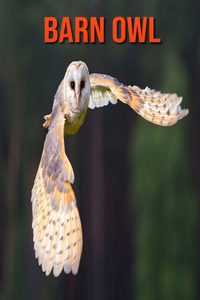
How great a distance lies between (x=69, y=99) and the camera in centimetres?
120

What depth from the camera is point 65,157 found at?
1064 millimetres

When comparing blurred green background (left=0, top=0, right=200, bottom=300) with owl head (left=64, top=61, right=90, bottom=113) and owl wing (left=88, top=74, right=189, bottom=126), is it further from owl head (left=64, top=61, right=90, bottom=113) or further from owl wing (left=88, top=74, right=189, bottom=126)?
owl head (left=64, top=61, right=90, bottom=113)

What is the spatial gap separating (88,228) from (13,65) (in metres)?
0.69

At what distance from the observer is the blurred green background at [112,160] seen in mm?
1473

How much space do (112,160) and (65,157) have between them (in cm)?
47

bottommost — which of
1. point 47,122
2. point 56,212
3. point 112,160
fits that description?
point 56,212

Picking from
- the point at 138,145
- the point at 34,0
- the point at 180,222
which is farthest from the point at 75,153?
the point at 34,0

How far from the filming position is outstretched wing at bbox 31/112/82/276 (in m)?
0.93

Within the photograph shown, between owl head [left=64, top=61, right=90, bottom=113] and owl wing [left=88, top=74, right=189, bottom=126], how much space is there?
199 millimetres

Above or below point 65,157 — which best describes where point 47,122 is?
above

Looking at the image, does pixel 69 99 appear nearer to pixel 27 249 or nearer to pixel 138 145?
pixel 138 145

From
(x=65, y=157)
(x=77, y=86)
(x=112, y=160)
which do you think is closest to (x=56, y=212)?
(x=65, y=157)

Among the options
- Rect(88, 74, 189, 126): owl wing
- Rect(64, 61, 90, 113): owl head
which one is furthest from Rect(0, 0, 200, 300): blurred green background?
Rect(64, 61, 90, 113): owl head

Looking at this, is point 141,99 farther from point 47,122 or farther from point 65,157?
point 65,157
